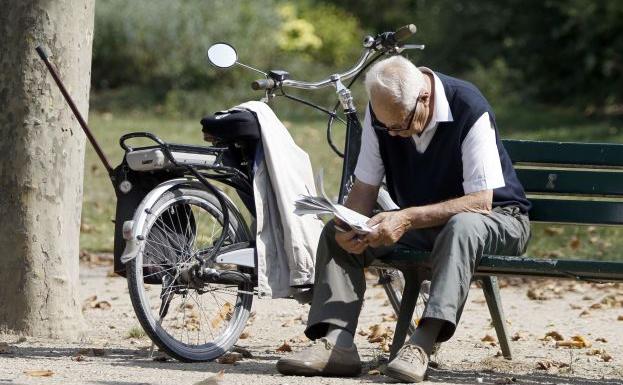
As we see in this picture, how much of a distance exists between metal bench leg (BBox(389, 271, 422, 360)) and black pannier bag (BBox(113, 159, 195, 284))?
927 mm

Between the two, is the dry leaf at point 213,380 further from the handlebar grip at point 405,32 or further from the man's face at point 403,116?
the handlebar grip at point 405,32

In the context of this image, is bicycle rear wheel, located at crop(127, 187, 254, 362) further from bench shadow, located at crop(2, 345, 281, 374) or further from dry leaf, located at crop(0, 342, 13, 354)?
dry leaf, located at crop(0, 342, 13, 354)

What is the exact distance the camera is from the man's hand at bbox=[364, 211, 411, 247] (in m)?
5.16

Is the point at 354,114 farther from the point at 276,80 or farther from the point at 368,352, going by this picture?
the point at 368,352

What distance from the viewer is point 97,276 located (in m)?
8.75

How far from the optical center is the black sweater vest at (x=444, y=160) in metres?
5.34

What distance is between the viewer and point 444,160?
538cm

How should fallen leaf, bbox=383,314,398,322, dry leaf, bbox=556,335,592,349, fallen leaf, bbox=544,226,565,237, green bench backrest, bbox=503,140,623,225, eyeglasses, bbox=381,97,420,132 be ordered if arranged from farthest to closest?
fallen leaf, bbox=544,226,565,237
fallen leaf, bbox=383,314,398,322
dry leaf, bbox=556,335,592,349
green bench backrest, bbox=503,140,623,225
eyeglasses, bbox=381,97,420,132

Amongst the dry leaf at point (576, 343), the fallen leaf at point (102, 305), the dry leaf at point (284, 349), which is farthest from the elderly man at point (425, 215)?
the fallen leaf at point (102, 305)

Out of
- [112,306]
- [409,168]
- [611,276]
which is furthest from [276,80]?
[112,306]

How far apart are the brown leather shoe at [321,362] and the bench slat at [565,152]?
4.10ft

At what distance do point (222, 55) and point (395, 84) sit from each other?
991 millimetres

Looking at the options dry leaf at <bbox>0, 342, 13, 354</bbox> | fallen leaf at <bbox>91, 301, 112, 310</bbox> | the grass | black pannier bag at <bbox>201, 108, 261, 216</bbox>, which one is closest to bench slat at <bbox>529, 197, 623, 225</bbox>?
black pannier bag at <bbox>201, 108, 261, 216</bbox>

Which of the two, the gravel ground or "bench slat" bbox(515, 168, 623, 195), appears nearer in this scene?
the gravel ground
